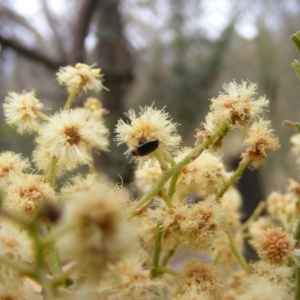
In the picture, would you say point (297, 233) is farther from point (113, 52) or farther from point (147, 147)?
point (113, 52)

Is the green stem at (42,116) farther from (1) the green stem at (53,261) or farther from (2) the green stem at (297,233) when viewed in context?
(2) the green stem at (297,233)

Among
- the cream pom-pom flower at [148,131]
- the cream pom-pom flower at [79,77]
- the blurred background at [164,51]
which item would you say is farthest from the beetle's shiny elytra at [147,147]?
the blurred background at [164,51]

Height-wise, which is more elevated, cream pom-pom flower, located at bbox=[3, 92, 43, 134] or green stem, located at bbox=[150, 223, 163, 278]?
cream pom-pom flower, located at bbox=[3, 92, 43, 134]

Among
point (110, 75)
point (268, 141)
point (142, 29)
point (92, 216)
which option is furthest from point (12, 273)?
point (142, 29)

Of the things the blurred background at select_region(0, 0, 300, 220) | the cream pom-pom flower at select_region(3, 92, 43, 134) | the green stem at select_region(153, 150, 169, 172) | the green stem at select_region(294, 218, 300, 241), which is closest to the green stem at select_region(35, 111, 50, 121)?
the cream pom-pom flower at select_region(3, 92, 43, 134)

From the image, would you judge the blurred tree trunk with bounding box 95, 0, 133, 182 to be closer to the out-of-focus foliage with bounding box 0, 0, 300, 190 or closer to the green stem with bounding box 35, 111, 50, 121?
the out-of-focus foliage with bounding box 0, 0, 300, 190
